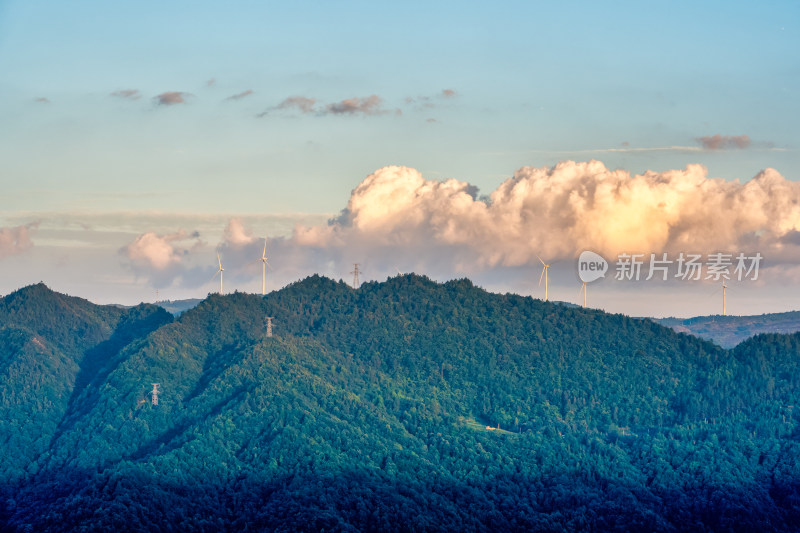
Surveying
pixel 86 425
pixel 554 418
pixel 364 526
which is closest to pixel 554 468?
pixel 554 418

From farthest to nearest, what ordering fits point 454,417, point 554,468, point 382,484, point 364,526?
point 454,417 → point 554,468 → point 382,484 → point 364,526

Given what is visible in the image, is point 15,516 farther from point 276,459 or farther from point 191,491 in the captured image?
point 276,459

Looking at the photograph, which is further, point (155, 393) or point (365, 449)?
point (155, 393)

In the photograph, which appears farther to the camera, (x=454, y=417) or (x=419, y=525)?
(x=454, y=417)

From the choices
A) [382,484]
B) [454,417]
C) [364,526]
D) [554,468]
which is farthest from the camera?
[454,417]

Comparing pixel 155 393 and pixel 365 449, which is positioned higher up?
pixel 155 393

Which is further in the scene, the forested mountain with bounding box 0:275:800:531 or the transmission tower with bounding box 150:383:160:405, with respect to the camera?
the transmission tower with bounding box 150:383:160:405

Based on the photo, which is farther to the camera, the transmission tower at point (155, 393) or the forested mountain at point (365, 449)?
the transmission tower at point (155, 393)
